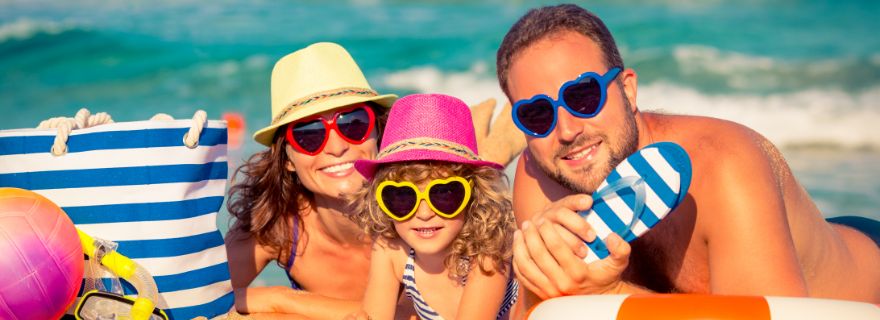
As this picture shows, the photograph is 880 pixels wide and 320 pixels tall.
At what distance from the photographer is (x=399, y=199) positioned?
3.88m

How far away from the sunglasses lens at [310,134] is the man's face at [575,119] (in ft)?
4.61

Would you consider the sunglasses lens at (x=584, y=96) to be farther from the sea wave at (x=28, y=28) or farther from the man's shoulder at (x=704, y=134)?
the sea wave at (x=28, y=28)

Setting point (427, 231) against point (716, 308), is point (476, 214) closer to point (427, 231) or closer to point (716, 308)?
point (427, 231)

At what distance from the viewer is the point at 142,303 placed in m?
3.73

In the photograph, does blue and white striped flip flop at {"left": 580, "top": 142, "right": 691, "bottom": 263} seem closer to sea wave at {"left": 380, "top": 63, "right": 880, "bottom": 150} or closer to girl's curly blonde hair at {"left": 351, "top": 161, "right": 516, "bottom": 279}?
girl's curly blonde hair at {"left": 351, "top": 161, "right": 516, "bottom": 279}

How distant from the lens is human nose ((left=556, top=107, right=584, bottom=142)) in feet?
11.4

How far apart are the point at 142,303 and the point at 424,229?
1211mm

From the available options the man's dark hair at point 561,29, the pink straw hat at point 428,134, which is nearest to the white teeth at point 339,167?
the pink straw hat at point 428,134

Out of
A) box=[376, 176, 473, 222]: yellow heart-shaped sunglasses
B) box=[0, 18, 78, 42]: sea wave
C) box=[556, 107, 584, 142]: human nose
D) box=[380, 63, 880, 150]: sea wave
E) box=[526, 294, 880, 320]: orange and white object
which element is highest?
box=[556, 107, 584, 142]: human nose

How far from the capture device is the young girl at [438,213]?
389 centimetres

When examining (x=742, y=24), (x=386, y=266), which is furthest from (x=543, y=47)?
(x=742, y=24)

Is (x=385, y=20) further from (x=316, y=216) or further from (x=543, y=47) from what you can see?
(x=543, y=47)

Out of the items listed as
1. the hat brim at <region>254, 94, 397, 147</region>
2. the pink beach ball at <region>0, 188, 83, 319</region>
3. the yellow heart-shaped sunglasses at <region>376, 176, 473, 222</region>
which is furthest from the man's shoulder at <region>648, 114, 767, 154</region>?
the pink beach ball at <region>0, 188, 83, 319</region>

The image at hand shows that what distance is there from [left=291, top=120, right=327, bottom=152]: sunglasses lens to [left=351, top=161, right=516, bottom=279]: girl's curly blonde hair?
2.23 feet
